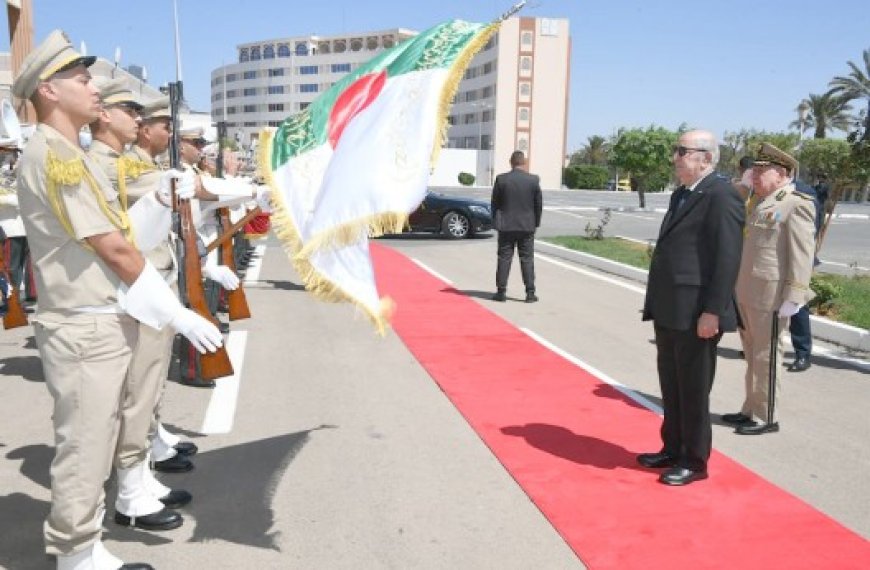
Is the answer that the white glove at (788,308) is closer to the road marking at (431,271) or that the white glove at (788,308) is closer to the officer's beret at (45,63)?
the officer's beret at (45,63)

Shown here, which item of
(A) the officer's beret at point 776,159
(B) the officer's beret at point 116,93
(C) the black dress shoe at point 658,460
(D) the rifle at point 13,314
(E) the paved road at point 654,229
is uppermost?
(B) the officer's beret at point 116,93

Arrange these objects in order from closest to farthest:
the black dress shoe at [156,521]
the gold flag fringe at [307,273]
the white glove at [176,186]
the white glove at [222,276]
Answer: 1. the gold flag fringe at [307,273]
2. the white glove at [176,186]
3. the black dress shoe at [156,521]
4. the white glove at [222,276]

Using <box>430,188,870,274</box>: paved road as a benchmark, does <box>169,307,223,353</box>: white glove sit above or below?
above

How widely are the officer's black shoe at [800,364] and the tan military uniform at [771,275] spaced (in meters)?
1.83

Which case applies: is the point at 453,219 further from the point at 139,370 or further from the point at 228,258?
the point at 139,370

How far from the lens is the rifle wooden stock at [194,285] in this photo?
15.1 ft

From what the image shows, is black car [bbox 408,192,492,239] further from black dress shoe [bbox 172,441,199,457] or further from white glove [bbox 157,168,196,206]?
white glove [bbox 157,168,196,206]

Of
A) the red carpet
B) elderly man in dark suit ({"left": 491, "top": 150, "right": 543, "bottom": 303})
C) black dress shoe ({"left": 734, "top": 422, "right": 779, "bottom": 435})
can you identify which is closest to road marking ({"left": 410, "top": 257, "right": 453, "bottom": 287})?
elderly man in dark suit ({"left": 491, "top": 150, "right": 543, "bottom": 303})

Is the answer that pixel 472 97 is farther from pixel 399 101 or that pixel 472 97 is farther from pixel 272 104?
pixel 399 101

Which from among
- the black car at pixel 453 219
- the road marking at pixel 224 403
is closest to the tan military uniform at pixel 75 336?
the road marking at pixel 224 403

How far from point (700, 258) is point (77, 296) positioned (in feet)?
10.7

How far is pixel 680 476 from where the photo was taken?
4297 millimetres

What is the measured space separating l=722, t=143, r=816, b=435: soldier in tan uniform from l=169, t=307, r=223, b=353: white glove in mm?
3888

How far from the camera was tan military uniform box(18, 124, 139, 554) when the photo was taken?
9.16ft
